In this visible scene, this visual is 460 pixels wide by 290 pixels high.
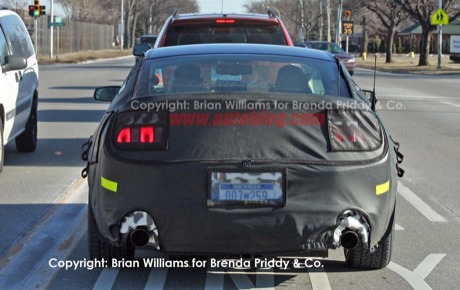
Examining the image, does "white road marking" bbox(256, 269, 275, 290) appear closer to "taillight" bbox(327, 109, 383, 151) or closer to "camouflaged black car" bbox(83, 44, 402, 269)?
"camouflaged black car" bbox(83, 44, 402, 269)

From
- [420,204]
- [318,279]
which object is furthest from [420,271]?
[420,204]

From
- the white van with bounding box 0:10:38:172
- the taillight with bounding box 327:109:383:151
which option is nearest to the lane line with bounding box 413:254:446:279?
the taillight with bounding box 327:109:383:151

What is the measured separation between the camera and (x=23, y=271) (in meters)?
6.04

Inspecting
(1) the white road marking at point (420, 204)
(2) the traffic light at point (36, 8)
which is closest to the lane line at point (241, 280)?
(1) the white road marking at point (420, 204)

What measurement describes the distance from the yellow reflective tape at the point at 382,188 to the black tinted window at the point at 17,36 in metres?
7.00

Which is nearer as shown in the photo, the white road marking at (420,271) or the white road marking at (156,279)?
the white road marking at (156,279)

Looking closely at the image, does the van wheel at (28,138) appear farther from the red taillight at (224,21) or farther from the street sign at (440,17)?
the street sign at (440,17)

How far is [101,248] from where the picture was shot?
5.86 m

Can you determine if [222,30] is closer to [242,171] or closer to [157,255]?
[157,255]

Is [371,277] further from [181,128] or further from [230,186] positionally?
[181,128]

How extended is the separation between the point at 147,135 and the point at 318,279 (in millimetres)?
1648

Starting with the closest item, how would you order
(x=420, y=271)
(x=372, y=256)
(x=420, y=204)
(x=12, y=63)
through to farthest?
(x=372, y=256)
(x=420, y=271)
(x=420, y=204)
(x=12, y=63)

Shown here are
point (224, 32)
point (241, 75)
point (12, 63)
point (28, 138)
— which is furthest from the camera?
point (28, 138)

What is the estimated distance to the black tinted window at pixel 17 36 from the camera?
11219mm
